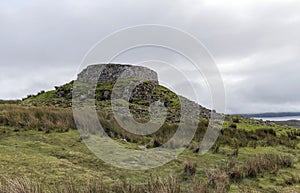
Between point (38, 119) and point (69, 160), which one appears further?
point (38, 119)

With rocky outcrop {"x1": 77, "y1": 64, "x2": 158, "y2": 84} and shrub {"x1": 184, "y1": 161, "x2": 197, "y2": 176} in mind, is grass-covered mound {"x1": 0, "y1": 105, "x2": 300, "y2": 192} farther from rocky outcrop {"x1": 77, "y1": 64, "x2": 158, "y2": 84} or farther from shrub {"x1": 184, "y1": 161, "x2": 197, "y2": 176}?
rocky outcrop {"x1": 77, "y1": 64, "x2": 158, "y2": 84}

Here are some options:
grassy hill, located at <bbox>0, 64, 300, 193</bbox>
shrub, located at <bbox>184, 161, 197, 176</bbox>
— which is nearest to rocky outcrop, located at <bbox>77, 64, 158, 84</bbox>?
grassy hill, located at <bbox>0, 64, 300, 193</bbox>

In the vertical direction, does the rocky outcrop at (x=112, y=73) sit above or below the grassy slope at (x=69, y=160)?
above

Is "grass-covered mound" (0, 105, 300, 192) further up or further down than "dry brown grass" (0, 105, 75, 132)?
further down

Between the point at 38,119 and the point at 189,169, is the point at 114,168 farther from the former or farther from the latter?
the point at 38,119

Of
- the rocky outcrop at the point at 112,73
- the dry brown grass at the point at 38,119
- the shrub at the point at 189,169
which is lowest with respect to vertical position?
the shrub at the point at 189,169

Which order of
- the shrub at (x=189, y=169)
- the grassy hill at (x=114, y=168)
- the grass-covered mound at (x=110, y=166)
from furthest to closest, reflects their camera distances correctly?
1. the shrub at (x=189, y=169)
2. the grass-covered mound at (x=110, y=166)
3. the grassy hill at (x=114, y=168)

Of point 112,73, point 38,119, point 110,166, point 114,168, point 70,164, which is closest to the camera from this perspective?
point 70,164

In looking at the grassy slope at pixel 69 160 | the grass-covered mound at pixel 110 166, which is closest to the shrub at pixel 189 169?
the grass-covered mound at pixel 110 166

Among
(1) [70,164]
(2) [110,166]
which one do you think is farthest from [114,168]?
(1) [70,164]

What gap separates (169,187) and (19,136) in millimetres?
6611

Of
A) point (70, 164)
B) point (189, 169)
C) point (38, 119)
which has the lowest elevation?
point (189, 169)

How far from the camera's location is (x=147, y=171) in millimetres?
7426

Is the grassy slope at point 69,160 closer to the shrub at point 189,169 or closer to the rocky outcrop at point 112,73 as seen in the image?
the shrub at point 189,169
